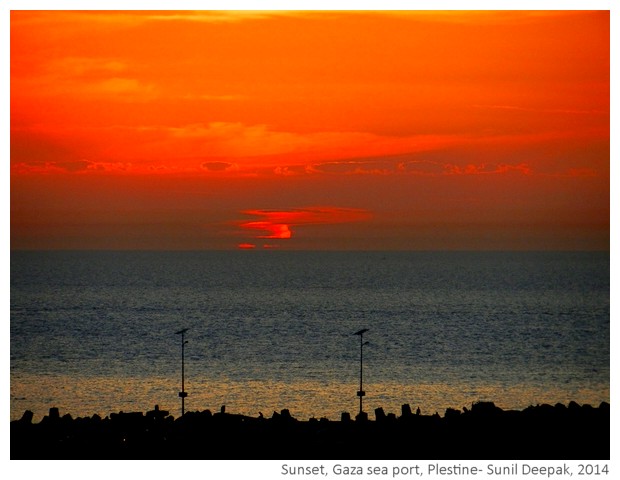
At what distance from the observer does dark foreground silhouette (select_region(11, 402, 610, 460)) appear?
894 inches

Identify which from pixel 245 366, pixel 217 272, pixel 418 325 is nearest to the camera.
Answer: pixel 245 366

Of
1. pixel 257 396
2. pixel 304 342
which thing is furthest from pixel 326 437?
pixel 304 342

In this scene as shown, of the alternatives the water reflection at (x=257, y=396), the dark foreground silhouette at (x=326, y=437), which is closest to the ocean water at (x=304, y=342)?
the water reflection at (x=257, y=396)

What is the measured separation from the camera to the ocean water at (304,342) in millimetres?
52094

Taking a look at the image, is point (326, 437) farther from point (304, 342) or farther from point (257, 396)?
point (304, 342)

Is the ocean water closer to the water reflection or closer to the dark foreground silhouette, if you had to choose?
the water reflection

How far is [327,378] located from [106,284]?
81.5 meters

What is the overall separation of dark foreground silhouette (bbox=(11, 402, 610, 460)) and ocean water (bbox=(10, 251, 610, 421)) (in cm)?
1692

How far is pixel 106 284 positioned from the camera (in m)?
136
